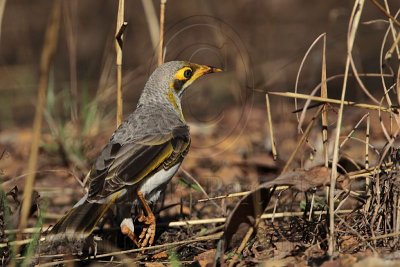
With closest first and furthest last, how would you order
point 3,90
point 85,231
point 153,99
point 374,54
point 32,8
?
point 85,231
point 153,99
point 3,90
point 374,54
point 32,8

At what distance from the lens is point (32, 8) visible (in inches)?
659

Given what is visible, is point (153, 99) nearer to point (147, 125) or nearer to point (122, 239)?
point (147, 125)

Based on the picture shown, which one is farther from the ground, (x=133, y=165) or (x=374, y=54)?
(x=374, y=54)

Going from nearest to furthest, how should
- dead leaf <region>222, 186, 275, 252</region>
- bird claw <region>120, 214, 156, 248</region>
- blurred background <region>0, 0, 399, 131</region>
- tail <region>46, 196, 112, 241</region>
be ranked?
dead leaf <region>222, 186, 275, 252</region> < tail <region>46, 196, 112, 241</region> < bird claw <region>120, 214, 156, 248</region> < blurred background <region>0, 0, 399, 131</region>

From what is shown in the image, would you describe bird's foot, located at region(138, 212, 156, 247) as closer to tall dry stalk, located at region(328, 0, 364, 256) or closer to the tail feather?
the tail feather

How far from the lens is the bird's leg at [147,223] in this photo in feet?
19.1

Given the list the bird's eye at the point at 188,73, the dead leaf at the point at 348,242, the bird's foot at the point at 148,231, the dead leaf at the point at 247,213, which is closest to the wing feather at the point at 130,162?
the bird's foot at the point at 148,231

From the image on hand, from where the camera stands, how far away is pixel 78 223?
205 inches

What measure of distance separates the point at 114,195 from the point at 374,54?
8.72m

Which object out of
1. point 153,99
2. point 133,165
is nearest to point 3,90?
point 153,99

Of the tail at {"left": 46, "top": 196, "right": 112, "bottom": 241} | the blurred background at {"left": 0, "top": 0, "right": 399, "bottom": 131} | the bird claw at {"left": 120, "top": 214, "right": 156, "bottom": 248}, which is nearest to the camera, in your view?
the tail at {"left": 46, "top": 196, "right": 112, "bottom": 241}

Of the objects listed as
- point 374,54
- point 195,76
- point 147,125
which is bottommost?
point 147,125

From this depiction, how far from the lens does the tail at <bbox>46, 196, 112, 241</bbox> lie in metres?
5.14

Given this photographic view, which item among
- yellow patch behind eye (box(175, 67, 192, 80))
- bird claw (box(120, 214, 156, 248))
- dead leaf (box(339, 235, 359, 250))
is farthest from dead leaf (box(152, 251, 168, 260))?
yellow patch behind eye (box(175, 67, 192, 80))
